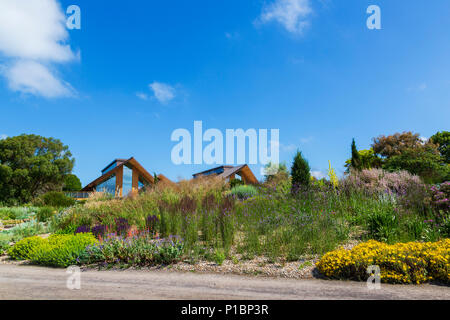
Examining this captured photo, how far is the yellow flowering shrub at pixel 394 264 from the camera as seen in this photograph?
12.7 ft

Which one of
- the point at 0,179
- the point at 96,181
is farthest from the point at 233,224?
the point at 0,179

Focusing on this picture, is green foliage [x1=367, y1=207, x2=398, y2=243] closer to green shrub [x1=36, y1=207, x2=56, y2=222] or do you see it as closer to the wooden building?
green shrub [x1=36, y1=207, x2=56, y2=222]

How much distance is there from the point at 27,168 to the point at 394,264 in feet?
103

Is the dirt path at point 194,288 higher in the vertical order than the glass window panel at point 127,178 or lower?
lower

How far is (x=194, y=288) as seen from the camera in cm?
377

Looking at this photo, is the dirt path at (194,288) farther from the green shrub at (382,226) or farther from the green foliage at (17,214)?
the green foliage at (17,214)

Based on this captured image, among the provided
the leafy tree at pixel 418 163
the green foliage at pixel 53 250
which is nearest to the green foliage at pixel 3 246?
the green foliage at pixel 53 250

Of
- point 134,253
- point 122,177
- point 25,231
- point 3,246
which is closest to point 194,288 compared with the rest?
point 134,253

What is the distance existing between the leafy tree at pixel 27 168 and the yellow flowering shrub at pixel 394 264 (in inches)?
1131

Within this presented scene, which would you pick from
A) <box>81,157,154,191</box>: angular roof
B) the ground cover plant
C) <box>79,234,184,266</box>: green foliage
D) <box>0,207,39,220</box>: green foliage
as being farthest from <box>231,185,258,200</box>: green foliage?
<box>81,157,154,191</box>: angular roof

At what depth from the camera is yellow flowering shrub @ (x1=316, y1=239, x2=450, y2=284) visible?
12.7ft

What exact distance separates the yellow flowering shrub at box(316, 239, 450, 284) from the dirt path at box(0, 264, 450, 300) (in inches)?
6.3

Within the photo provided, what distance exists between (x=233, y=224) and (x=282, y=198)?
11.8ft
